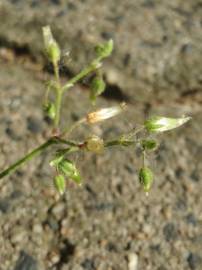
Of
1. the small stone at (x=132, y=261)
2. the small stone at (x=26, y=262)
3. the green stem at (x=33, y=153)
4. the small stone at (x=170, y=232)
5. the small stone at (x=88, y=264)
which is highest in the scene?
the green stem at (x=33, y=153)

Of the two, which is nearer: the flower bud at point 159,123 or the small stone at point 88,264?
the flower bud at point 159,123

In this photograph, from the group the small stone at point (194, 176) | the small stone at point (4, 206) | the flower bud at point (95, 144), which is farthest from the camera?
the small stone at point (194, 176)

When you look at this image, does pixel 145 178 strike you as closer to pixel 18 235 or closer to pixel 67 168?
pixel 67 168

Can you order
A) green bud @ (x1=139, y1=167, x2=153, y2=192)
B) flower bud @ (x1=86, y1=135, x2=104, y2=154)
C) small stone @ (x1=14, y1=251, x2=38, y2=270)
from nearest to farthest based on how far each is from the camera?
flower bud @ (x1=86, y1=135, x2=104, y2=154), green bud @ (x1=139, y1=167, x2=153, y2=192), small stone @ (x1=14, y1=251, x2=38, y2=270)

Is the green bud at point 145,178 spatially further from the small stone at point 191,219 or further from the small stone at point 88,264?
the small stone at point 191,219

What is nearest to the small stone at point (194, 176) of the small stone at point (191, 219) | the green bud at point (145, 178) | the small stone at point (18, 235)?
the small stone at point (191, 219)

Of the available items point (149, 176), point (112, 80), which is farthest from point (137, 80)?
point (149, 176)

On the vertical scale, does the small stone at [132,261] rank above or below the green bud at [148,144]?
below

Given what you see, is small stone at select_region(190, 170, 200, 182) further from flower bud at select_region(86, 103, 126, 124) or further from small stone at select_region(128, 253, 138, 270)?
flower bud at select_region(86, 103, 126, 124)

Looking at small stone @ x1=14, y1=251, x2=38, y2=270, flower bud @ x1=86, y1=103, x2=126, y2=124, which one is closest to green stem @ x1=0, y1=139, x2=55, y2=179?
flower bud @ x1=86, y1=103, x2=126, y2=124
